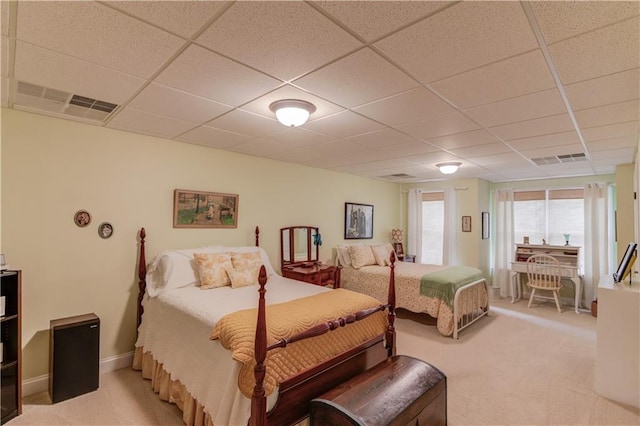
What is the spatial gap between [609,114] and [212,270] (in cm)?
370

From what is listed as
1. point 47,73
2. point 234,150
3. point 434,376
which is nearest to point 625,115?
point 434,376

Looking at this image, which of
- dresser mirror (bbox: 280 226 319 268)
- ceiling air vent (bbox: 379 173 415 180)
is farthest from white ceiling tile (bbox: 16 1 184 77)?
ceiling air vent (bbox: 379 173 415 180)

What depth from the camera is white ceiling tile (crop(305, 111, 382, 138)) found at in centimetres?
272

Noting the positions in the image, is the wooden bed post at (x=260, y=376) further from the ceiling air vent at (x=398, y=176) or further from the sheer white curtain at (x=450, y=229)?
the sheer white curtain at (x=450, y=229)

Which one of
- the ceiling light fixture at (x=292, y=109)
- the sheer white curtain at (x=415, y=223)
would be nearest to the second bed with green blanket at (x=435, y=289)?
the sheer white curtain at (x=415, y=223)

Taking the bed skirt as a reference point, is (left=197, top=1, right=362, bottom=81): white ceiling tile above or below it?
above

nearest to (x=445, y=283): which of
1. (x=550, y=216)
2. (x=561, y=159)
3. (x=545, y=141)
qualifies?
(x=545, y=141)

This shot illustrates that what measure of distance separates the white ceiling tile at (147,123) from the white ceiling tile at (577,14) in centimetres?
268

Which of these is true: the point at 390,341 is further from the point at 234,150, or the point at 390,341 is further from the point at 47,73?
the point at 47,73

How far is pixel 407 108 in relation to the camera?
2.47 m

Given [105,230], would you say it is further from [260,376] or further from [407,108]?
[407,108]

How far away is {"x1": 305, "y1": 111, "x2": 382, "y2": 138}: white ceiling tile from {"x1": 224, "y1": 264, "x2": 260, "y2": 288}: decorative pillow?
1632mm

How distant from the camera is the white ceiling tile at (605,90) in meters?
1.89

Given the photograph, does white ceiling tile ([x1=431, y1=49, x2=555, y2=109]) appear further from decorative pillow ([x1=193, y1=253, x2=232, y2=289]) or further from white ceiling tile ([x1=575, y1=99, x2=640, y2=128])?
decorative pillow ([x1=193, y1=253, x2=232, y2=289])
